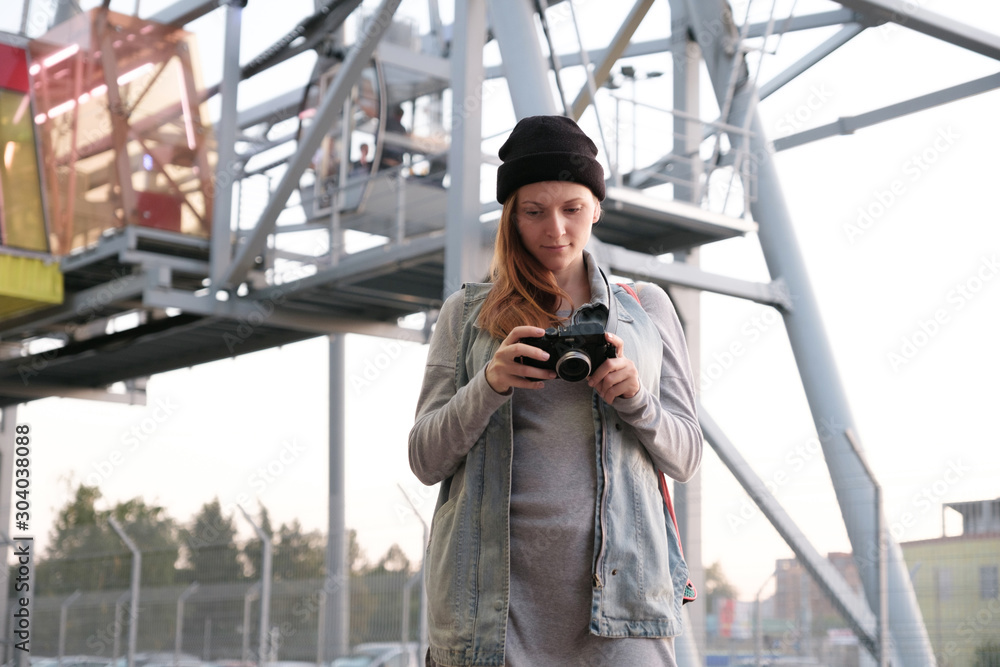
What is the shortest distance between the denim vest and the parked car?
27.0 feet

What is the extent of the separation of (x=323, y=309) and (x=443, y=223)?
2.92 metres

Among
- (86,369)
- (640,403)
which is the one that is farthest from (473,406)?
(86,369)

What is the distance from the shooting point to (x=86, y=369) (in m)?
21.0

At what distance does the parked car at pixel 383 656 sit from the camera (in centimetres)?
1049

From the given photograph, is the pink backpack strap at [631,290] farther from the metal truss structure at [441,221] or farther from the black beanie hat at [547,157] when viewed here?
the metal truss structure at [441,221]

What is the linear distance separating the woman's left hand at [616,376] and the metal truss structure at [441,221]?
242 inches

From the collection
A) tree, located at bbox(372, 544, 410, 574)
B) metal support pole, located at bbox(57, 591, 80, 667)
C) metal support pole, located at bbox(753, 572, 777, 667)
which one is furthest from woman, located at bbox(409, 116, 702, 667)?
metal support pole, located at bbox(57, 591, 80, 667)

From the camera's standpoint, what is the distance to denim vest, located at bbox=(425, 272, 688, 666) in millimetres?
2365

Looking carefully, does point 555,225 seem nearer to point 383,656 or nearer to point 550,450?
point 550,450

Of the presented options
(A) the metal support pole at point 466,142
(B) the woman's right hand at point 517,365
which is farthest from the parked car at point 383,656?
(B) the woman's right hand at point 517,365

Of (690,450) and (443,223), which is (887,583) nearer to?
(690,450)

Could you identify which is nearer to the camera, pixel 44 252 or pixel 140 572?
pixel 140 572

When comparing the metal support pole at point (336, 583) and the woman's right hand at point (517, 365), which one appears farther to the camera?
the metal support pole at point (336, 583)

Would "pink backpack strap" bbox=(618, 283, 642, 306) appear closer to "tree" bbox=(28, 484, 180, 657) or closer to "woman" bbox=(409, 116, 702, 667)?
"woman" bbox=(409, 116, 702, 667)
